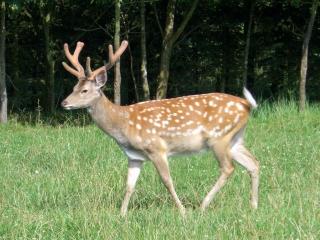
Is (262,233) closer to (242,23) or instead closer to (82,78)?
(82,78)

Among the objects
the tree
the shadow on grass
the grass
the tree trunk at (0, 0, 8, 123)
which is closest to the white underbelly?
the grass

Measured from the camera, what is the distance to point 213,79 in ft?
64.3

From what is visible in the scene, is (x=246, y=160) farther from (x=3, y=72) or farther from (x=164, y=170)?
(x=3, y=72)

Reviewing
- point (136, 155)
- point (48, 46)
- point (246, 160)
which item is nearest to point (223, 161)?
point (246, 160)

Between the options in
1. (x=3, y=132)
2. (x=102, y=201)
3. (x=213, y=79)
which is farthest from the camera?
(x=213, y=79)

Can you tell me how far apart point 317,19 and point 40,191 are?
13190 millimetres

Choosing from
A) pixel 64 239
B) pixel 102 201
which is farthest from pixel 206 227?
pixel 102 201

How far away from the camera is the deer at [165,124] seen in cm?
638

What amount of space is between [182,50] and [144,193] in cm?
1279

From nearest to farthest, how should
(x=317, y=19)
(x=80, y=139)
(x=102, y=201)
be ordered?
1. (x=102, y=201)
2. (x=80, y=139)
3. (x=317, y=19)

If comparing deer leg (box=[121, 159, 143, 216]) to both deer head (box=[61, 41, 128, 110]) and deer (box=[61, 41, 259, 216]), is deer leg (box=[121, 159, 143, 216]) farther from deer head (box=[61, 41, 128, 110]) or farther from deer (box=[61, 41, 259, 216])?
deer head (box=[61, 41, 128, 110])

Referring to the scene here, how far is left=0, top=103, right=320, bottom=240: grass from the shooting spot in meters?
5.05

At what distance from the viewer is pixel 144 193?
6824 mm

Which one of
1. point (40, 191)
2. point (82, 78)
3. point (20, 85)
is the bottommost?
point (20, 85)
